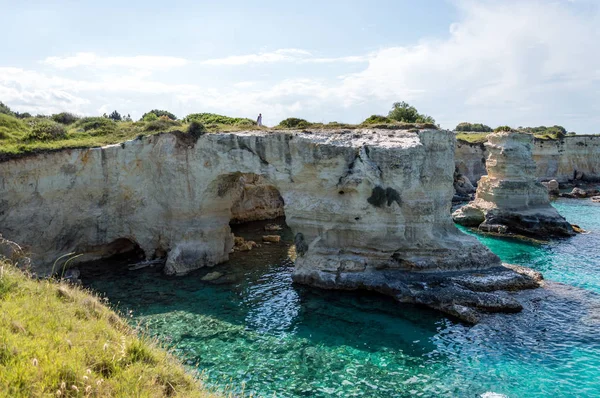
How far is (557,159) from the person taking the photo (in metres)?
54.0

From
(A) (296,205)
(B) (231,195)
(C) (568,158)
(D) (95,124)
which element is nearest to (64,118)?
(D) (95,124)

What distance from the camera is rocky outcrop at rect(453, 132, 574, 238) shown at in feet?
97.8

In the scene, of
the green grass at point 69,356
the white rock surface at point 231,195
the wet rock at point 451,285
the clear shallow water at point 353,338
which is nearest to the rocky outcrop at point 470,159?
the clear shallow water at point 353,338

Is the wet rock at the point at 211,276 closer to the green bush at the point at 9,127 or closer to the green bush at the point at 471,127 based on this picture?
the green bush at the point at 9,127

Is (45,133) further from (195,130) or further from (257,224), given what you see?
(257,224)

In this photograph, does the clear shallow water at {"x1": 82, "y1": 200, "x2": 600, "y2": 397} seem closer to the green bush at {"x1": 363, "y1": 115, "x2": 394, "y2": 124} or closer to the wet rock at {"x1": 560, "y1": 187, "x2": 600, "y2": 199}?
the green bush at {"x1": 363, "y1": 115, "x2": 394, "y2": 124}

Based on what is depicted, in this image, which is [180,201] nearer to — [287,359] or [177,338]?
[177,338]

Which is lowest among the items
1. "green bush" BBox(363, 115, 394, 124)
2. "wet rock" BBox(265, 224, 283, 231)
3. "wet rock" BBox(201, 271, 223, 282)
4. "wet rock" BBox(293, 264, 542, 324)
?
"wet rock" BBox(201, 271, 223, 282)

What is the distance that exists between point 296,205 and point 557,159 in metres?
48.8

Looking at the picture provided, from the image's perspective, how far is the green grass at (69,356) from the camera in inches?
206

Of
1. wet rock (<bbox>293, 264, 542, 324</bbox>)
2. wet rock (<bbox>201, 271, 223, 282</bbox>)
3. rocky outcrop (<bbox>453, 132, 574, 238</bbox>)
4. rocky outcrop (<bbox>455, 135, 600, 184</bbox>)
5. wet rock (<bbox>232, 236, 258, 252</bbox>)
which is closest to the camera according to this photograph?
wet rock (<bbox>293, 264, 542, 324</bbox>)

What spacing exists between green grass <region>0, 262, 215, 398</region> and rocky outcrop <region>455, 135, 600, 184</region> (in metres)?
48.1

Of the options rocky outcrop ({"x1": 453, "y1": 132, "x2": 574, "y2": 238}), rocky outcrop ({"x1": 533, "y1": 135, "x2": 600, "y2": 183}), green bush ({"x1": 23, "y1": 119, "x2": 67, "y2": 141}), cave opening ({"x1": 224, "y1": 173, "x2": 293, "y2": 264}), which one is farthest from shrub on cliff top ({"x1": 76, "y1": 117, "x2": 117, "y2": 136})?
rocky outcrop ({"x1": 533, "y1": 135, "x2": 600, "y2": 183})

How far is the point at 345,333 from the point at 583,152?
56.2 meters
